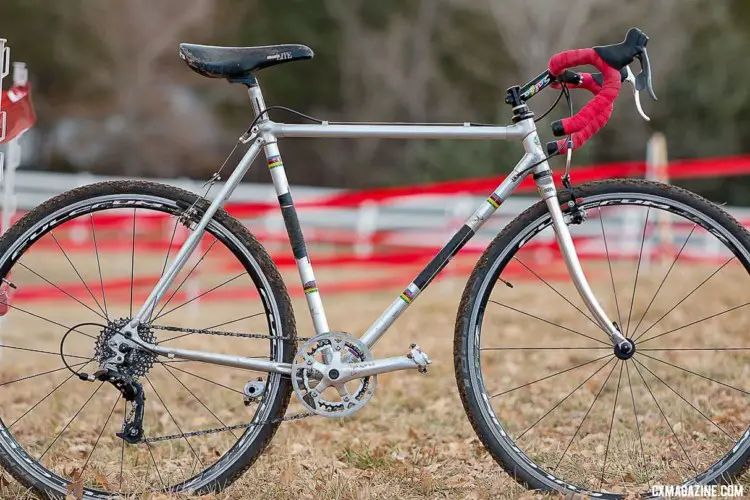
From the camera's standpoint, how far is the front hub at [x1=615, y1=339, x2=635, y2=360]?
3.06 meters

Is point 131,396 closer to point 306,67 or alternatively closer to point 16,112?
point 16,112

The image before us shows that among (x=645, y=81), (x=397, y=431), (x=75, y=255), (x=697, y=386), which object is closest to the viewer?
(x=645, y=81)

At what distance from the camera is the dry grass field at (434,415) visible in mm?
3500

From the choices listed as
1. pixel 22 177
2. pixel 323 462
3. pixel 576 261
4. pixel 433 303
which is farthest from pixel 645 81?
pixel 22 177

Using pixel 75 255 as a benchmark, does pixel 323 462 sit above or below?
below

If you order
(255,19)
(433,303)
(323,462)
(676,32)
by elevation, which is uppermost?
(255,19)

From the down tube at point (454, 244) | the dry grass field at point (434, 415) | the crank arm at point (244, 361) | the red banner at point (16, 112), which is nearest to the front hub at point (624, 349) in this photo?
the dry grass field at point (434, 415)

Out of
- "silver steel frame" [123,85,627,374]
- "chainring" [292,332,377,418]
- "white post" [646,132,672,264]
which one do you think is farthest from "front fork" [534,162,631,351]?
"white post" [646,132,672,264]

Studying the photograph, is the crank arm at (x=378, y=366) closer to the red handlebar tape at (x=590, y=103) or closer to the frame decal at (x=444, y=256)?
the frame decal at (x=444, y=256)

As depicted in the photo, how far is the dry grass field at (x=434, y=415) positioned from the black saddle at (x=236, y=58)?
1027mm

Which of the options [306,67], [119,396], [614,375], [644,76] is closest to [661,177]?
[614,375]

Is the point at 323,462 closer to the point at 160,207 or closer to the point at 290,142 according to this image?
the point at 160,207

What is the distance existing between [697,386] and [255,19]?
70.3ft

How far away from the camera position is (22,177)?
14.3m
